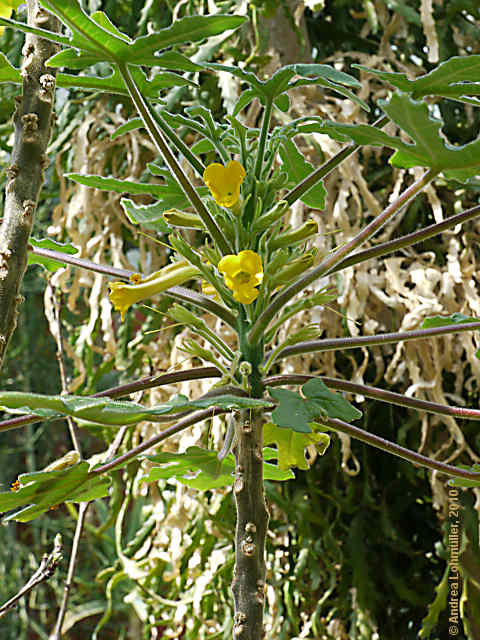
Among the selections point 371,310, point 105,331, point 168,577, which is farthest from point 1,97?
point 168,577

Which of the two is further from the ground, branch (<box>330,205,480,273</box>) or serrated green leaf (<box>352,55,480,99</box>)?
serrated green leaf (<box>352,55,480,99</box>)

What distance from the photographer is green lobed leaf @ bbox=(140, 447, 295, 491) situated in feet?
1.09

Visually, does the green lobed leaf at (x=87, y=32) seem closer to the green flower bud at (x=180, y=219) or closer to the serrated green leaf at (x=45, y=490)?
the green flower bud at (x=180, y=219)

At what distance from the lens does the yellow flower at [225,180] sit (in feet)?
1.03

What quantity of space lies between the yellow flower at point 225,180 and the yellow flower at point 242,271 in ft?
0.11

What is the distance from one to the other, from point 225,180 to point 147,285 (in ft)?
0.24

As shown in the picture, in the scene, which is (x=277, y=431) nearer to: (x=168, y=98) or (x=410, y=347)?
(x=410, y=347)

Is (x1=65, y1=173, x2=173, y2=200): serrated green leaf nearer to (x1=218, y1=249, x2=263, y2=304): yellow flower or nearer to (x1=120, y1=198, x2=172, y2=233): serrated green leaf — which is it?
(x1=120, y1=198, x2=172, y2=233): serrated green leaf

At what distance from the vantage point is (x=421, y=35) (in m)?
1.07

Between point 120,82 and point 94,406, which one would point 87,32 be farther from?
point 94,406

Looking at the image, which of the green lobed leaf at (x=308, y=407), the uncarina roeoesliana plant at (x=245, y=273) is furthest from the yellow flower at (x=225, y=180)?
the green lobed leaf at (x=308, y=407)

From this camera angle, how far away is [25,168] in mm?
291

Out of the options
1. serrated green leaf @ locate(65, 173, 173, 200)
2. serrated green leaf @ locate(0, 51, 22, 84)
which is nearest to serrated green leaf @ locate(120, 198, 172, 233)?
serrated green leaf @ locate(65, 173, 173, 200)

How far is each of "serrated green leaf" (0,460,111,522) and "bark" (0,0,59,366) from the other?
69 mm
